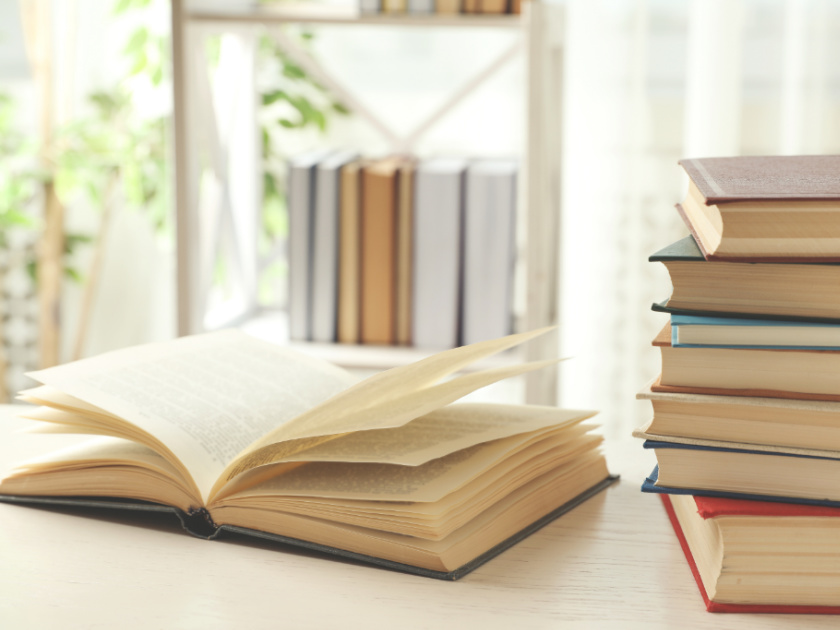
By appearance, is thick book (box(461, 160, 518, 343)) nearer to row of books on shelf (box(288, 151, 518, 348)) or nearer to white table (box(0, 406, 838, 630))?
row of books on shelf (box(288, 151, 518, 348))

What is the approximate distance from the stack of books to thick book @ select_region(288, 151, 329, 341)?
3.47 feet

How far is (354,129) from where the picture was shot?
201 cm

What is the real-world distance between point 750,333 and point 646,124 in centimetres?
126

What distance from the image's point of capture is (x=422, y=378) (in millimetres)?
489

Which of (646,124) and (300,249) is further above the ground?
(646,124)

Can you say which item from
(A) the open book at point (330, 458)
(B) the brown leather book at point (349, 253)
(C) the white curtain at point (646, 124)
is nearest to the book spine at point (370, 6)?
(B) the brown leather book at point (349, 253)

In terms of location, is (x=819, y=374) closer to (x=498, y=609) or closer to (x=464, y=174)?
(x=498, y=609)

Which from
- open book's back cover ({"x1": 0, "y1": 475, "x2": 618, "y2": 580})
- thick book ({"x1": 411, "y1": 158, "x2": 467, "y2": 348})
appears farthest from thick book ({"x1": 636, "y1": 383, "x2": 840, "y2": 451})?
thick book ({"x1": 411, "y1": 158, "x2": 467, "y2": 348})

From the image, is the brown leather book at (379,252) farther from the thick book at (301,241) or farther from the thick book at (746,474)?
the thick book at (746,474)

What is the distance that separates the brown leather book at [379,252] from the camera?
1405mm

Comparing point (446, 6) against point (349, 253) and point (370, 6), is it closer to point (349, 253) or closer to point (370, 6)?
point (370, 6)

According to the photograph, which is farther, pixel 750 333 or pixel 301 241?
pixel 301 241

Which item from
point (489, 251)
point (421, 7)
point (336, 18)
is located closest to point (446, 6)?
point (421, 7)

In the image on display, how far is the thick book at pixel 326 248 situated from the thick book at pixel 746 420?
1.04 m
